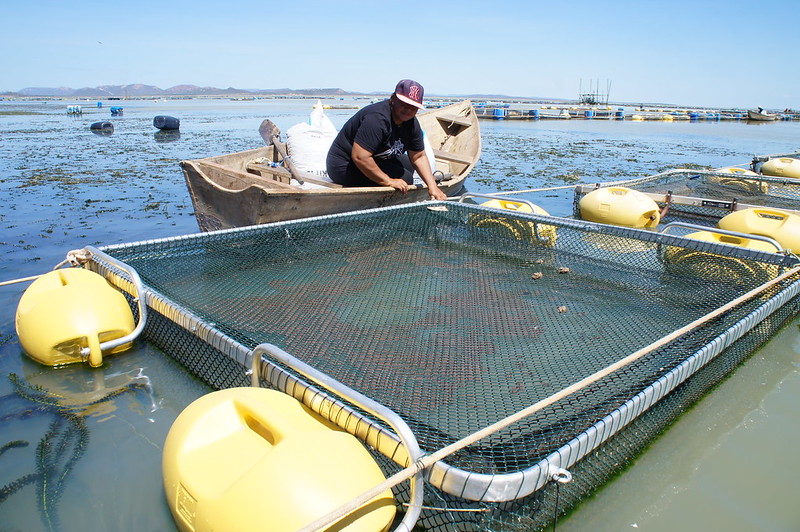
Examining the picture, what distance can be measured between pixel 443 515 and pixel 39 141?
22.4 m

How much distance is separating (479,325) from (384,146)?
2.75 m

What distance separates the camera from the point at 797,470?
7.68ft

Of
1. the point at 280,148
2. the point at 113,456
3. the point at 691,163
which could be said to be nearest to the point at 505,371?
the point at 113,456

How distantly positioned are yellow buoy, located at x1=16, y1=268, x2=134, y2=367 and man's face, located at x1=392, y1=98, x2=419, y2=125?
302 centimetres

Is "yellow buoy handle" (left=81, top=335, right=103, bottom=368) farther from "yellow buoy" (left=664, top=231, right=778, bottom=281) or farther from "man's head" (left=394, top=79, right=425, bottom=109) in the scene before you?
"yellow buoy" (left=664, top=231, right=778, bottom=281)

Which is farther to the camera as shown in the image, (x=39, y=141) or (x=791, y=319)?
(x=39, y=141)

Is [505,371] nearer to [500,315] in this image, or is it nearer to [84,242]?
[500,315]

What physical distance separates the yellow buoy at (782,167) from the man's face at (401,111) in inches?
299

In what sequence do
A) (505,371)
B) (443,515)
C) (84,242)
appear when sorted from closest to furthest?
(443,515) < (505,371) < (84,242)

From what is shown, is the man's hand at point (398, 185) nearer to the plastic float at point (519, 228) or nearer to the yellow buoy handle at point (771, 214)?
the plastic float at point (519, 228)

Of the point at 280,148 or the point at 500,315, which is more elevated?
the point at 280,148

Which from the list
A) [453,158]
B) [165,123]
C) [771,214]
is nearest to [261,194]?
[453,158]

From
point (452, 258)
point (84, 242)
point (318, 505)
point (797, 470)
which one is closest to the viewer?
point (318, 505)

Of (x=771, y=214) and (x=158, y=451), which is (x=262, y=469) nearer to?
(x=158, y=451)
